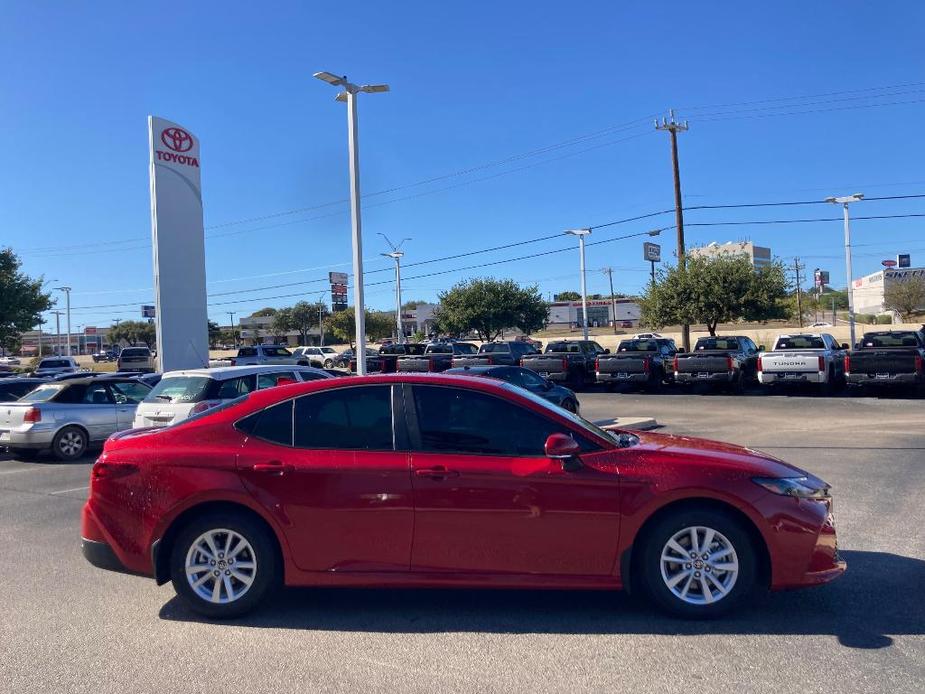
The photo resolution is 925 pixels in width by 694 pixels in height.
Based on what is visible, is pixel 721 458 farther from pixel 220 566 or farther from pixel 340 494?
pixel 220 566

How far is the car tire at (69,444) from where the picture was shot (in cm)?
1306

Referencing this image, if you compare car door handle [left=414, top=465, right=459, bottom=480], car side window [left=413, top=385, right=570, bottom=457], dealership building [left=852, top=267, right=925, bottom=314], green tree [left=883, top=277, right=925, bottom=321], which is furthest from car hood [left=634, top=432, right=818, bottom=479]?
dealership building [left=852, top=267, right=925, bottom=314]

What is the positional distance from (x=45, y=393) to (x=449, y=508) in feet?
36.8

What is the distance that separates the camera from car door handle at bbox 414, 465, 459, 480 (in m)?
4.82

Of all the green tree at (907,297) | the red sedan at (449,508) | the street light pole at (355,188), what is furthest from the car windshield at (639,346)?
the green tree at (907,297)

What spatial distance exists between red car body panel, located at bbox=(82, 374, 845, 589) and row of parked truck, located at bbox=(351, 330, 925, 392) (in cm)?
1349

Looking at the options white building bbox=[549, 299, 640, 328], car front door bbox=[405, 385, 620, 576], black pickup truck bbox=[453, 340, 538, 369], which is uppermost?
white building bbox=[549, 299, 640, 328]

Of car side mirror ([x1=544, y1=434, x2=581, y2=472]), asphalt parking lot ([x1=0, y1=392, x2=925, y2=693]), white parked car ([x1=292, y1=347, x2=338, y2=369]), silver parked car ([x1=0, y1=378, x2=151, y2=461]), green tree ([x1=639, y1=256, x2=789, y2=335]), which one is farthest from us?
white parked car ([x1=292, y1=347, x2=338, y2=369])

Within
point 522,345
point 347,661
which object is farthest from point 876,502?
point 522,345

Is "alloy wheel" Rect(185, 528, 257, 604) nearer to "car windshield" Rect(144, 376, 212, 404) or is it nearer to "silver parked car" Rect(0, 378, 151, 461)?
"car windshield" Rect(144, 376, 212, 404)

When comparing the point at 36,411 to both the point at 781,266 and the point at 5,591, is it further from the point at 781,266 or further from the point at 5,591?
the point at 781,266

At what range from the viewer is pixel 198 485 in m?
4.94

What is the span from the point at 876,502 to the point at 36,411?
490 inches

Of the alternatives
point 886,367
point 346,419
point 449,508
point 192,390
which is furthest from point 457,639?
point 886,367
